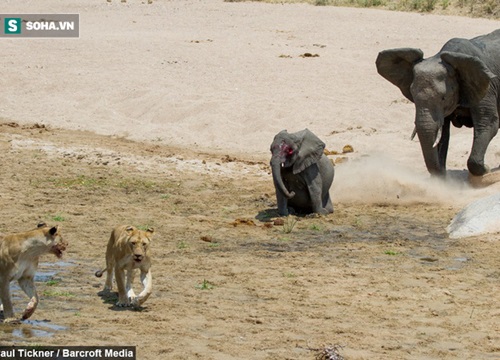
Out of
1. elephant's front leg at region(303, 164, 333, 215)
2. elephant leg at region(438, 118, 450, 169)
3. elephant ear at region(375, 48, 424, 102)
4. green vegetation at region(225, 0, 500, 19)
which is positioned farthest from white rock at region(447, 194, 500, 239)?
green vegetation at region(225, 0, 500, 19)

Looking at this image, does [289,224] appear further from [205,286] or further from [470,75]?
[205,286]

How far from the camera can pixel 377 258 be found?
1327 cm

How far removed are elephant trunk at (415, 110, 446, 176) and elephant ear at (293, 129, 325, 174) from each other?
1.68m

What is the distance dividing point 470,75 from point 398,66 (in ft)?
4.34

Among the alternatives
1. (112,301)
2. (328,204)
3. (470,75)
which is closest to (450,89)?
(470,75)

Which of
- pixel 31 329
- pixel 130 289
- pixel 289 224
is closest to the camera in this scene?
pixel 31 329

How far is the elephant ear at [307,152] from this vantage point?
15609mm

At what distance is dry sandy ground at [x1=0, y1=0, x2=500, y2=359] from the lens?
397 inches

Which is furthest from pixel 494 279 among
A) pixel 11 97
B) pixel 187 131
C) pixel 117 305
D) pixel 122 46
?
pixel 122 46

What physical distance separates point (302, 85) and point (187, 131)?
3427mm

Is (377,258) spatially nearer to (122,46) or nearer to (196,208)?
(196,208)

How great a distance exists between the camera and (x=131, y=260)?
10203 mm

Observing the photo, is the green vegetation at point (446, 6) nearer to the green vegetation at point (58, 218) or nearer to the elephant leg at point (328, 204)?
the elephant leg at point (328, 204)

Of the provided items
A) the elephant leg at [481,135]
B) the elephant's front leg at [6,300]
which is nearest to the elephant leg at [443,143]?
the elephant leg at [481,135]
